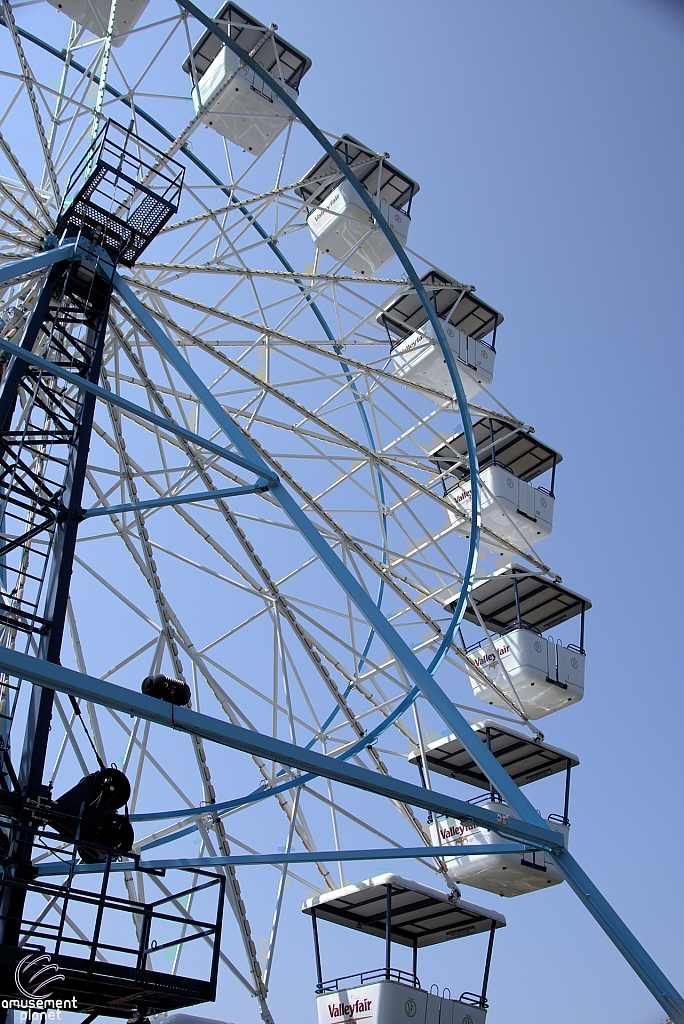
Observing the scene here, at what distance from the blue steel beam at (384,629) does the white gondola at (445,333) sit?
8.96m

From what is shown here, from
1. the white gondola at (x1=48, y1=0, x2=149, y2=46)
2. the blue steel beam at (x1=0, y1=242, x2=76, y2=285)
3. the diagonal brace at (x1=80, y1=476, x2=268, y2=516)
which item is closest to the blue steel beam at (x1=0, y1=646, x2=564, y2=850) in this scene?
the diagonal brace at (x1=80, y1=476, x2=268, y2=516)

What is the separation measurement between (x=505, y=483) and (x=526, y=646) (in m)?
3.23

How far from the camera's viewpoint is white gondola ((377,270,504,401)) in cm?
2006

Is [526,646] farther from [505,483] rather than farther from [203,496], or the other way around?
[203,496]

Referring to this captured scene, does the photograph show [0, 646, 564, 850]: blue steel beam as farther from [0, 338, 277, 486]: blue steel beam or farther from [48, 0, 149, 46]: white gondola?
[48, 0, 149, 46]: white gondola

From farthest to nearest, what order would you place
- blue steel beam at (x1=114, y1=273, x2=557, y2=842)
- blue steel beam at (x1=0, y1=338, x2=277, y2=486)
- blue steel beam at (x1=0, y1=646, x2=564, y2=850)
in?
blue steel beam at (x1=0, y1=338, x2=277, y2=486) → blue steel beam at (x1=114, y1=273, x2=557, y2=842) → blue steel beam at (x1=0, y1=646, x2=564, y2=850)

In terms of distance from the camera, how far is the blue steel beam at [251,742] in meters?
6.34

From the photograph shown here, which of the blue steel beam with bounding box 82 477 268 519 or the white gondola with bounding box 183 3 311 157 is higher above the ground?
the white gondola with bounding box 183 3 311 157

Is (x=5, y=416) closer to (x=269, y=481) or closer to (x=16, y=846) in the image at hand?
(x=269, y=481)

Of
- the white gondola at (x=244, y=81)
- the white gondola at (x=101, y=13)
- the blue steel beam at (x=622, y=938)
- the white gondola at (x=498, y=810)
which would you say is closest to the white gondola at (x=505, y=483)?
the white gondola at (x=498, y=810)

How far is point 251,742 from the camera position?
723 cm

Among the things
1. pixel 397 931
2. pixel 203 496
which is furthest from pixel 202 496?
pixel 397 931

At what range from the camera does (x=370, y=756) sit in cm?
1639

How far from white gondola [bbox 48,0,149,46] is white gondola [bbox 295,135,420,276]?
353 cm
